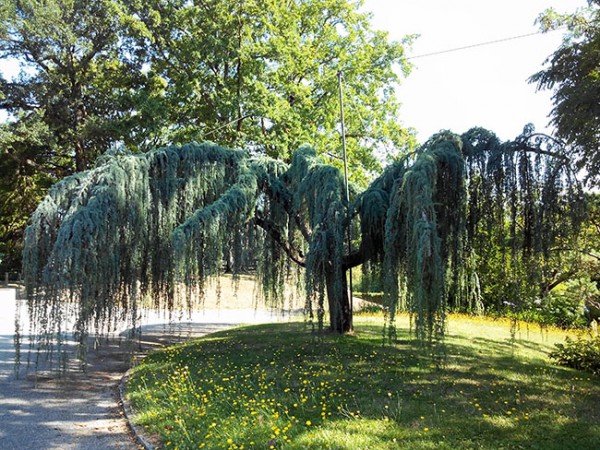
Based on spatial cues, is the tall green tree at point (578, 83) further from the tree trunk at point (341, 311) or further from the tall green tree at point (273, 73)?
the tall green tree at point (273, 73)

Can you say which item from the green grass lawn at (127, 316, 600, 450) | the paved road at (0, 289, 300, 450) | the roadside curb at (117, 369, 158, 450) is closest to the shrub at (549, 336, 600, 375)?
the green grass lawn at (127, 316, 600, 450)

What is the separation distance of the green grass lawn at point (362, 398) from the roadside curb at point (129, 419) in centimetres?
11

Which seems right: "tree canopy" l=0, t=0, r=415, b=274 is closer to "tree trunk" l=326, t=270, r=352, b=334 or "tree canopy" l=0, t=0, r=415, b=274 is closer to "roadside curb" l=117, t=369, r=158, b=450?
"tree trunk" l=326, t=270, r=352, b=334

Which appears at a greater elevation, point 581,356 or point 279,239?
point 279,239

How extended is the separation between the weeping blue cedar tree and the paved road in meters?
0.78

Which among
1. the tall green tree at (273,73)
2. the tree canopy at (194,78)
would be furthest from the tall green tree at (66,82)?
the tall green tree at (273,73)

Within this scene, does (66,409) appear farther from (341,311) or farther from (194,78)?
(194,78)

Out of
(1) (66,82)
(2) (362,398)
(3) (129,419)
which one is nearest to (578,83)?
(2) (362,398)

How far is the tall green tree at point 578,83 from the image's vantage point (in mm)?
6055

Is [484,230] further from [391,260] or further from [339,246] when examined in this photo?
[339,246]

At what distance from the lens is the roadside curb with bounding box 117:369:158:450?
4784 mm

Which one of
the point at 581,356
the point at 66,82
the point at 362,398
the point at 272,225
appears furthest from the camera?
the point at 66,82

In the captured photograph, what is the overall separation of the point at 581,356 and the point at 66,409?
323 inches

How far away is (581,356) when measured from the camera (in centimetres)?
786
